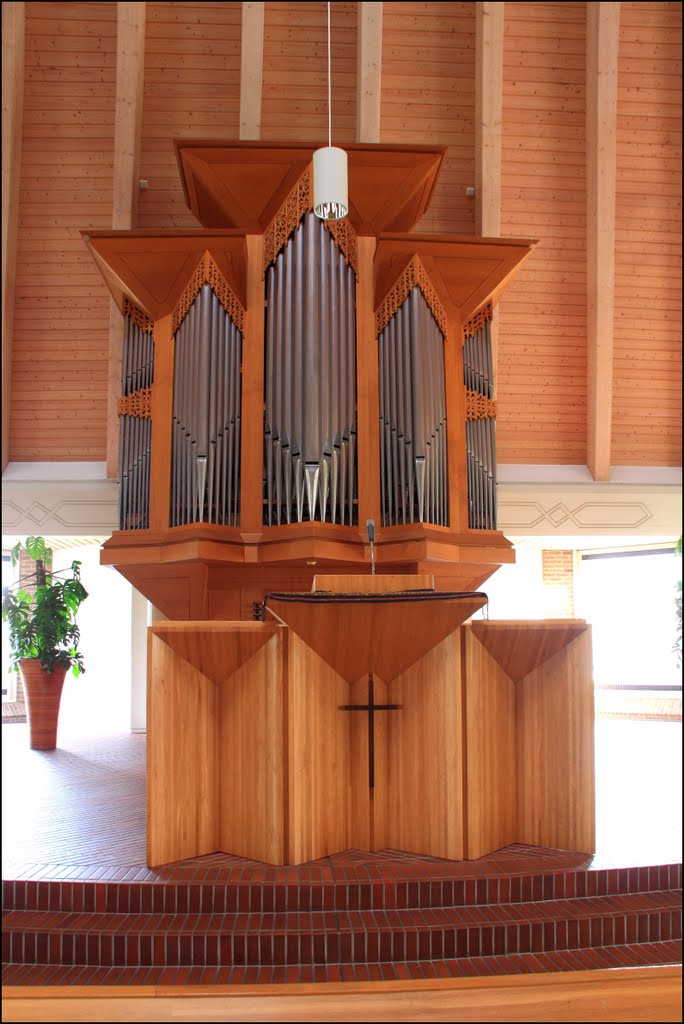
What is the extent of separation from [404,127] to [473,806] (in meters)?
5.72

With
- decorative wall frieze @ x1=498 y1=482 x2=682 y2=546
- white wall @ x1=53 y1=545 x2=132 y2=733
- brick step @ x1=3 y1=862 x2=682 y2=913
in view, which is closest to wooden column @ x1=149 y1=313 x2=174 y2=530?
brick step @ x1=3 y1=862 x2=682 y2=913

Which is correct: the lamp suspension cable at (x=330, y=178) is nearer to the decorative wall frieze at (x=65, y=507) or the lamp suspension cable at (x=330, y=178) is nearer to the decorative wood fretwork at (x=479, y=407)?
the decorative wood fretwork at (x=479, y=407)

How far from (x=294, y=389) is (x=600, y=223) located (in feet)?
10.2

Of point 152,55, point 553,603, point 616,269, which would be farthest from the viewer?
point 553,603

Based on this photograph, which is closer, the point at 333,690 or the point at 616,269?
the point at 333,690

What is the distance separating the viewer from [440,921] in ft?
11.2

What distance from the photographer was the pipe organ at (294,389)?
18.8 ft

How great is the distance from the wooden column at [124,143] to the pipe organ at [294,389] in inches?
32.0

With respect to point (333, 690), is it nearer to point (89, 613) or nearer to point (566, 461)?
point (566, 461)

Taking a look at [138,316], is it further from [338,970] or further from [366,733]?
[338,970]

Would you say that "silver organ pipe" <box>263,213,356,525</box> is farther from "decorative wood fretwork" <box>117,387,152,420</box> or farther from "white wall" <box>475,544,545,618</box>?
"white wall" <box>475,544,545,618</box>

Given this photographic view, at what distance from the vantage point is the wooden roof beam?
22.0ft

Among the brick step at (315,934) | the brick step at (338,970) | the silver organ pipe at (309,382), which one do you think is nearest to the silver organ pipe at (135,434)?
the silver organ pipe at (309,382)

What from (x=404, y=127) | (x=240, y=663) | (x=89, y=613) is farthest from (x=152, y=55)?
(x=89, y=613)
